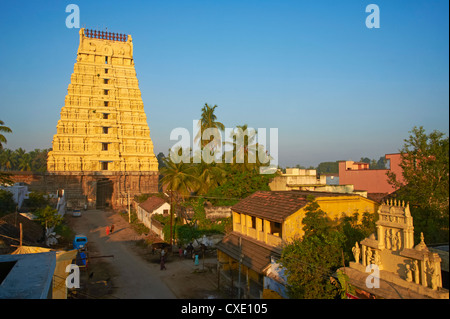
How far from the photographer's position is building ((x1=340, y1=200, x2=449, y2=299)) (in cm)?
925

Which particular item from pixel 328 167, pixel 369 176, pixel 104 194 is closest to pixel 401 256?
pixel 369 176

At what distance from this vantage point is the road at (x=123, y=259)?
1948 centimetres

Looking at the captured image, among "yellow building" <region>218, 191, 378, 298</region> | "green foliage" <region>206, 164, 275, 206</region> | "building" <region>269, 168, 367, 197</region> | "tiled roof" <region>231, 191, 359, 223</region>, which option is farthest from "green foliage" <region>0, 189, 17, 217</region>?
"building" <region>269, 168, 367, 197</region>

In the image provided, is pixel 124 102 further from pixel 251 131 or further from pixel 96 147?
pixel 251 131

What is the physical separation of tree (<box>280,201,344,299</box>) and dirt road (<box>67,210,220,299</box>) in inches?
270

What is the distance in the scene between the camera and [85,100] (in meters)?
53.6

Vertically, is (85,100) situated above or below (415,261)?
above

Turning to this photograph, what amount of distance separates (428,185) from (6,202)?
3619 centimetres

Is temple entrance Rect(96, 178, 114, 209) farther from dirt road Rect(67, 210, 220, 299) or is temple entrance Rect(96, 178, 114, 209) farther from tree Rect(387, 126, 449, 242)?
tree Rect(387, 126, 449, 242)

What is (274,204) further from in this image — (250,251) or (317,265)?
(317,265)

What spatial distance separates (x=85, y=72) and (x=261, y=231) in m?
49.2

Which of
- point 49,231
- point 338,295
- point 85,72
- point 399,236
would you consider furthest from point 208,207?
point 85,72

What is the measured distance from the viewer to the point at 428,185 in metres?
14.9

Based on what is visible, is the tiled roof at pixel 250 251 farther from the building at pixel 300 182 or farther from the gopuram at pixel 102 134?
the gopuram at pixel 102 134
